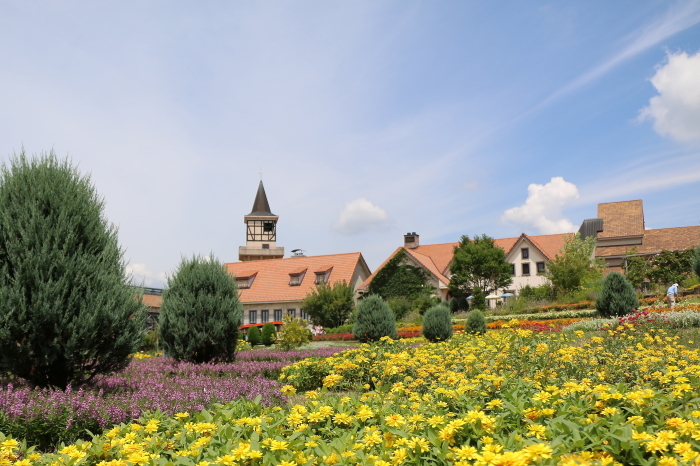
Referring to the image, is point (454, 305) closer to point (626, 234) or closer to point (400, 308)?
point (400, 308)

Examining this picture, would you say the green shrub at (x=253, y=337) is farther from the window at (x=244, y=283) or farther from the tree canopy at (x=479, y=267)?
the window at (x=244, y=283)

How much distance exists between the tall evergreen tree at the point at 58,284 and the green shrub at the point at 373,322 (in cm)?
975

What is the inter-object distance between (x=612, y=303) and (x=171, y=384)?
54.6ft

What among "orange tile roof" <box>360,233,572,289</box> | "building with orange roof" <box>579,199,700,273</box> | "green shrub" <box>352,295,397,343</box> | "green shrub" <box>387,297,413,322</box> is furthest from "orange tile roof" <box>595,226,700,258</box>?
"green shrub" <box>352,295,397,343</box>

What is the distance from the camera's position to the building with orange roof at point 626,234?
41.0m

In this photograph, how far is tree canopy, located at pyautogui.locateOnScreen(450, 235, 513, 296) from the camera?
120ft

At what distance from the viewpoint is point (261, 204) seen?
53062mm

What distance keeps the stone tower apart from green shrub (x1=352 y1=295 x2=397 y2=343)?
34.2 m

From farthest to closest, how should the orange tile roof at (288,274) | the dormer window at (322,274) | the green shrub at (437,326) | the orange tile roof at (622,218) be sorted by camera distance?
1. the orange tile roof at (622,218)
2. the dormer window at (322,274)
3. the orange tile roof at (288,274)
4. the green shrub at (437,326)

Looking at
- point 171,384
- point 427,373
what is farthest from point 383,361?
point 171,384

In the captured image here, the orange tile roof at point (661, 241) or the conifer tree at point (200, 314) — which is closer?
the conifer tree at point (200, 314)

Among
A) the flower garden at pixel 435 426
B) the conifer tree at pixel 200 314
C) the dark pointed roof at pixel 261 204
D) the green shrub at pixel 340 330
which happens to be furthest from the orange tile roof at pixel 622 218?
the flower garden at pixel 435 426

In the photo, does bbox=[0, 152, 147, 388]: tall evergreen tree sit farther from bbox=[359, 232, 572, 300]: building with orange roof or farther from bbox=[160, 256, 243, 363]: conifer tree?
bbox=[359, 232, 572, 300]: building with orange roof

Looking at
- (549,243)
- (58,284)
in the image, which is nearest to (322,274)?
(549,243)
